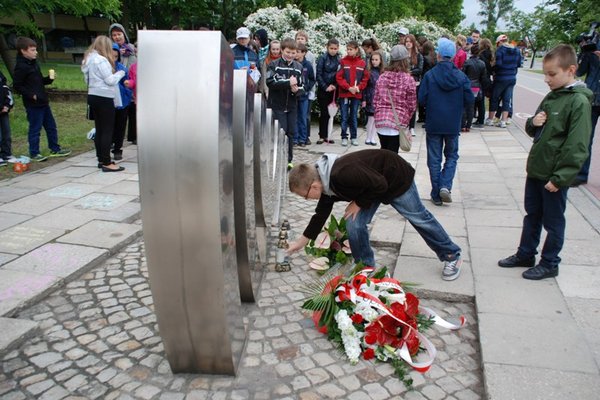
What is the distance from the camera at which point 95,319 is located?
352cm

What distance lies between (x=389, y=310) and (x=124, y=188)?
450 cm

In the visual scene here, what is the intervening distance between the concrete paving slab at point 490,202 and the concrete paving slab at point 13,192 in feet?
17.8

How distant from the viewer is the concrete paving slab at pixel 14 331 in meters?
3.11

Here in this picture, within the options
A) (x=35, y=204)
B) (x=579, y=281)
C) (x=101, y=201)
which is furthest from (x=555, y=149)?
(x=35, y=204)

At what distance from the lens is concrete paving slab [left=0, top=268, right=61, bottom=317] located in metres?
3.55

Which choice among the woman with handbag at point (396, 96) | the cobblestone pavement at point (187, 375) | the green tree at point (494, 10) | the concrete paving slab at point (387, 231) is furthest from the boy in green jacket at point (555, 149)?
the green tree at point (494, 10)

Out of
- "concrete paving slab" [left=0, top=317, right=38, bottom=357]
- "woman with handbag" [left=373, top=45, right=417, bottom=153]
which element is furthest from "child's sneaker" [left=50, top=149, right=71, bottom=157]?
"concrete paving slab" [left=0, top=317, right=38, bottom=357]

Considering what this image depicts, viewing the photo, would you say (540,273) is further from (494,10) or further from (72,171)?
(494,10)

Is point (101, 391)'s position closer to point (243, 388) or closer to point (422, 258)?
point (243, 388)

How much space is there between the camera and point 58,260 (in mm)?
4312

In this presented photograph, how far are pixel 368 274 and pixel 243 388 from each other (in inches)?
54.8

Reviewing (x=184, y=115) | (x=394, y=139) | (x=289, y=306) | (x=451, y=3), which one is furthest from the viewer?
(x=451, y=3)

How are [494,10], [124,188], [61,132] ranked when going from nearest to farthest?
1. [124,188]
2. [61,132]
3. [494,10]

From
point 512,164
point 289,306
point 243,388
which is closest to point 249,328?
point 289,306
